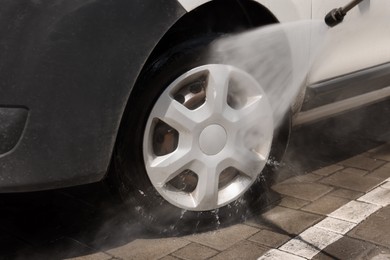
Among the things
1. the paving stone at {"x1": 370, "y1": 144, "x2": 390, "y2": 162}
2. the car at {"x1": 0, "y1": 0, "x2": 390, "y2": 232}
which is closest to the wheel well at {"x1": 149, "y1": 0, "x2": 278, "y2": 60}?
the car at {"x1": 0, "y1": 0, "x2": 390, "y2": 232}

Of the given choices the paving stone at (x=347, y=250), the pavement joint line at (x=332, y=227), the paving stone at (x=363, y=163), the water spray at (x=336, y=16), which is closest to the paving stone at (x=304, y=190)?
the pavement joint line at (x=332, y=227)

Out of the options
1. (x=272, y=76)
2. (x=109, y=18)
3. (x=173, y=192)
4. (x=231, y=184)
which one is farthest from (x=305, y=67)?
(x=109, y=18)

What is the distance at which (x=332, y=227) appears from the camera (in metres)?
2.96

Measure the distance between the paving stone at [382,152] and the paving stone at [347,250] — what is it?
1.37 metres

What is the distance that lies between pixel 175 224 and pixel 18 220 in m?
0.85

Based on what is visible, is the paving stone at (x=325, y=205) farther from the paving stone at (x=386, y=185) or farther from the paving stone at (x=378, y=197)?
the paving stone at (x=386, y=185)

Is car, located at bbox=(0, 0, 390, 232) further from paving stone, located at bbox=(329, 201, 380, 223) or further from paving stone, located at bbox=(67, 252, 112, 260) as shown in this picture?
paving stone, located at bbox=(329, 201, 380, 223)

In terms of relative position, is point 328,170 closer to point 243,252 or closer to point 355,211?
point 355,211

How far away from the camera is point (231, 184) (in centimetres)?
302

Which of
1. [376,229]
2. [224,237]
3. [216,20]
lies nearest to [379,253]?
[376,229]

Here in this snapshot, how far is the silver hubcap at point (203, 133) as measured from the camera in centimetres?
271

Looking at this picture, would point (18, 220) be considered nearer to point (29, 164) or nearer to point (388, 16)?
point (29, 164)

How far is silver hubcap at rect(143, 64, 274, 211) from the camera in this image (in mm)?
2713

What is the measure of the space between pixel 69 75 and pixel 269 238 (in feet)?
4.11
